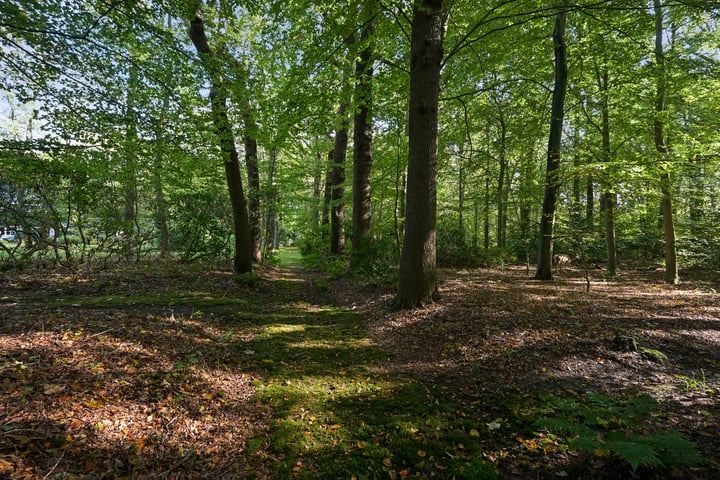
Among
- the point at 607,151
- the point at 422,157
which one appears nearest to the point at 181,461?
the point at 422,157

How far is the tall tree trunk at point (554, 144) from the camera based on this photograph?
30.3 feet

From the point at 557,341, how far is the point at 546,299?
9.21ft

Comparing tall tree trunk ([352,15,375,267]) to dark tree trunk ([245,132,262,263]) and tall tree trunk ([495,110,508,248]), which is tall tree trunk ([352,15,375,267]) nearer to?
dark tree trunk ([245,132,262,263])

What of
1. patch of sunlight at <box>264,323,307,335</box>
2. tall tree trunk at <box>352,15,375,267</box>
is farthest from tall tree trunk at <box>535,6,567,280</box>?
patch of sunlight at <box>264,323,307,335</box>

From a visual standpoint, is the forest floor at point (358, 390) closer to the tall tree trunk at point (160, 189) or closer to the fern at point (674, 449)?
the fern at point (674, 449)

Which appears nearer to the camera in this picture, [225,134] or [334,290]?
[225,134]

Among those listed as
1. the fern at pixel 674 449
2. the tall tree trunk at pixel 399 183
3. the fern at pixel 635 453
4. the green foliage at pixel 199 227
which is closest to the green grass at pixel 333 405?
the fern at pixel 635 453

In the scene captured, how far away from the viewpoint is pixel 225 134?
7.60m

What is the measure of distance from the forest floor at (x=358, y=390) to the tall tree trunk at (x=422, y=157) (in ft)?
2.12

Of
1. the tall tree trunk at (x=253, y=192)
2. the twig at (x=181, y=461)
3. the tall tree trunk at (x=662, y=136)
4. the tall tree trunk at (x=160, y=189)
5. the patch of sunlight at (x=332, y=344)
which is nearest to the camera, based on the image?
the twig at (x=181, y=461)

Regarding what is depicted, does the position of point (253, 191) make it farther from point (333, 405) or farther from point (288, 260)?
point (288, 260)

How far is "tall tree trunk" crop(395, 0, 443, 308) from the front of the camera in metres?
5.73

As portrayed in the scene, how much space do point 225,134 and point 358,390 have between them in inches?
262

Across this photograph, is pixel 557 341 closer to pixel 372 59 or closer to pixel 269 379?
pixel 269 379
